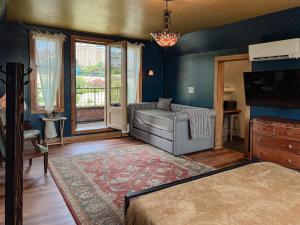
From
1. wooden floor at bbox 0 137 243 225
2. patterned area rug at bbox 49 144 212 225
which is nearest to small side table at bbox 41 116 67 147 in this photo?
wooden floor at bbox 0 137 243 225

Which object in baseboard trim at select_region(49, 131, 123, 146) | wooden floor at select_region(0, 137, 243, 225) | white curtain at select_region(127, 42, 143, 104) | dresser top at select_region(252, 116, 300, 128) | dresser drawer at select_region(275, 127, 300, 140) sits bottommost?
wooden floor at select_region(0, 137, 243, 225)

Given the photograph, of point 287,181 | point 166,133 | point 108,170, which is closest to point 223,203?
point 287,181

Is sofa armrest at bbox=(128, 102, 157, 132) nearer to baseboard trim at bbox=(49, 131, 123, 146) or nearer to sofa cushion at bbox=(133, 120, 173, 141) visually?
sofa cushion at bbox=(133, 120, 173, 141)

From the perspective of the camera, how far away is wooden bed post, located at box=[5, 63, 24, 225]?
1.35 metres

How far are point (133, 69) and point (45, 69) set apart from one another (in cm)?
216

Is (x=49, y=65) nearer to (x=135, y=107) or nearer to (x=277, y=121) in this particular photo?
(x=135, y=107)

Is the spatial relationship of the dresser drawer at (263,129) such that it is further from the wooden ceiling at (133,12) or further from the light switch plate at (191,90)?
the light switch plate at (191,90)

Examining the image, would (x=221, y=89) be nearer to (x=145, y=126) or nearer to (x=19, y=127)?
(x=145, y=126)

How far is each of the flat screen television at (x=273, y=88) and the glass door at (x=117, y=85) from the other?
2703mm

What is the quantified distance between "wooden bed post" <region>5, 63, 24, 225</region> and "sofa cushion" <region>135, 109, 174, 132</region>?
3366mm

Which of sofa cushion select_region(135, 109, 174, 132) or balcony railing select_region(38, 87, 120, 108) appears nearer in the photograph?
sofa cushion select_region(135, 109, 174, 132)

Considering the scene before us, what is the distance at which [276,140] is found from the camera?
3.74 m

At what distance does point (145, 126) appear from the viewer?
5492 millimetres

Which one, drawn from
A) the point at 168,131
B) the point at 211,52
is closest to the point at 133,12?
the point at 211,52
